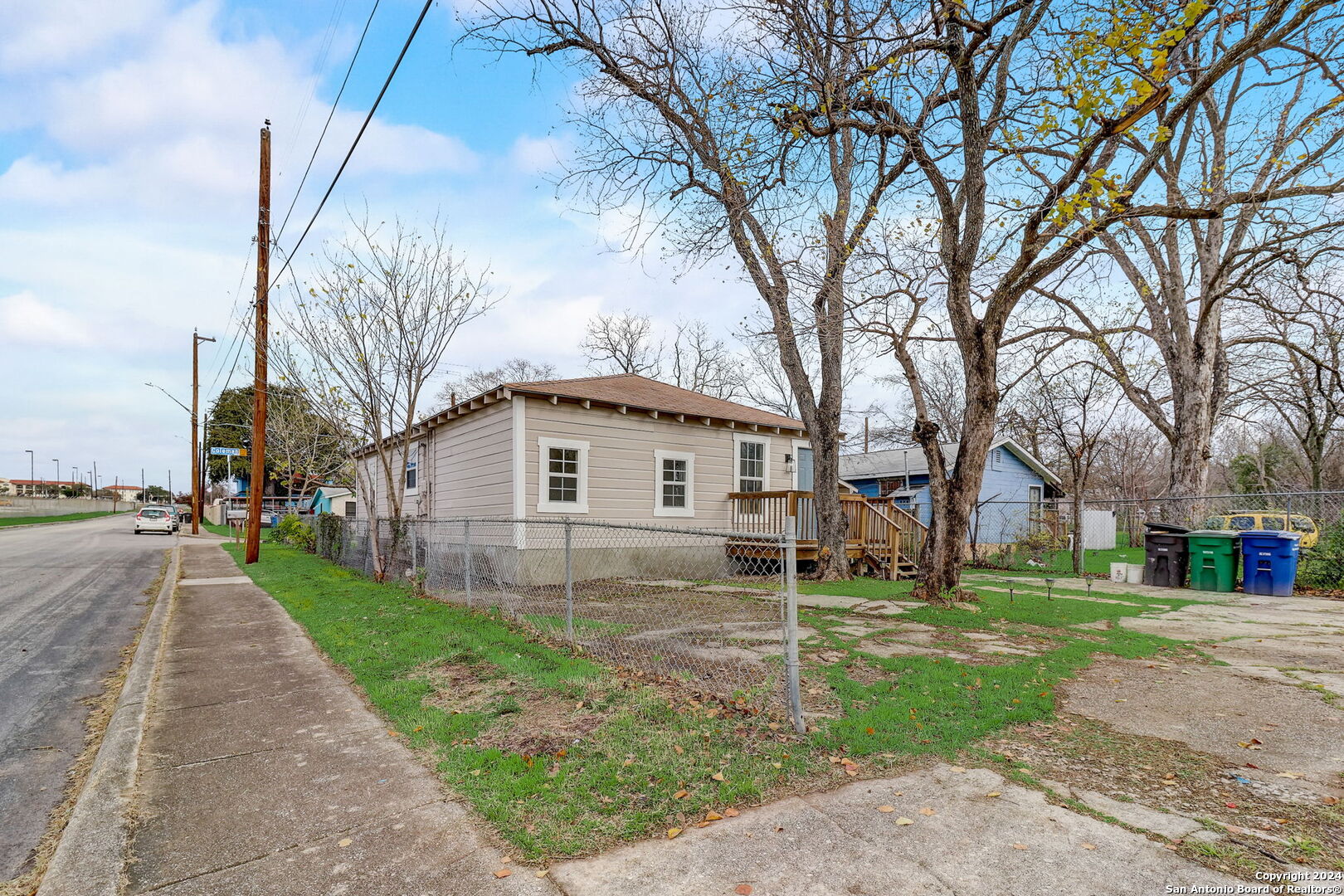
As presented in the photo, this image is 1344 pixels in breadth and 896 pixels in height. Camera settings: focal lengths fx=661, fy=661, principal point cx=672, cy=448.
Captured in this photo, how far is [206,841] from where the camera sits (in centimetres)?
276

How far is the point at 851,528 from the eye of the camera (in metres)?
13.5

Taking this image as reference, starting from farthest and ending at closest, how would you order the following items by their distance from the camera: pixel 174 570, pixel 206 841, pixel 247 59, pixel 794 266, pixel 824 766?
pixel 174 570 < pixel 794 266 < pixel 247 59 < pixel 824 766 < pixel 206 841

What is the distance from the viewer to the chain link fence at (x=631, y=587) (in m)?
4.84

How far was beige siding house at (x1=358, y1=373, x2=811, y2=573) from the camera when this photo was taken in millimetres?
11609

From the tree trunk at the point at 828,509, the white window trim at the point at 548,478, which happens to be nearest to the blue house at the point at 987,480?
the tree trunk at the point at 828,509

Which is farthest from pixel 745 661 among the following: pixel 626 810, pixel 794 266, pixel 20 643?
pixel 20 643

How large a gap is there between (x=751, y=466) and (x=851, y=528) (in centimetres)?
262

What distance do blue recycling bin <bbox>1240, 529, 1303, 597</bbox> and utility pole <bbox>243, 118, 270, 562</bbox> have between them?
17.7 metres

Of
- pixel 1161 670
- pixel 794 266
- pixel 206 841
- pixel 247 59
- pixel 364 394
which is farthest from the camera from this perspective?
pixel 364 394

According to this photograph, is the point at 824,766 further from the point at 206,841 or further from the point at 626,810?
the point at 206,841

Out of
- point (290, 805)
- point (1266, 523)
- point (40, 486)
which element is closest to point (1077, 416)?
point (1266, 523)

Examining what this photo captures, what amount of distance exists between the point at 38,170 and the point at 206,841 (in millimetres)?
12004

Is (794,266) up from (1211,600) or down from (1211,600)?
up

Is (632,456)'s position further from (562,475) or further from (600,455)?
(562,475)
